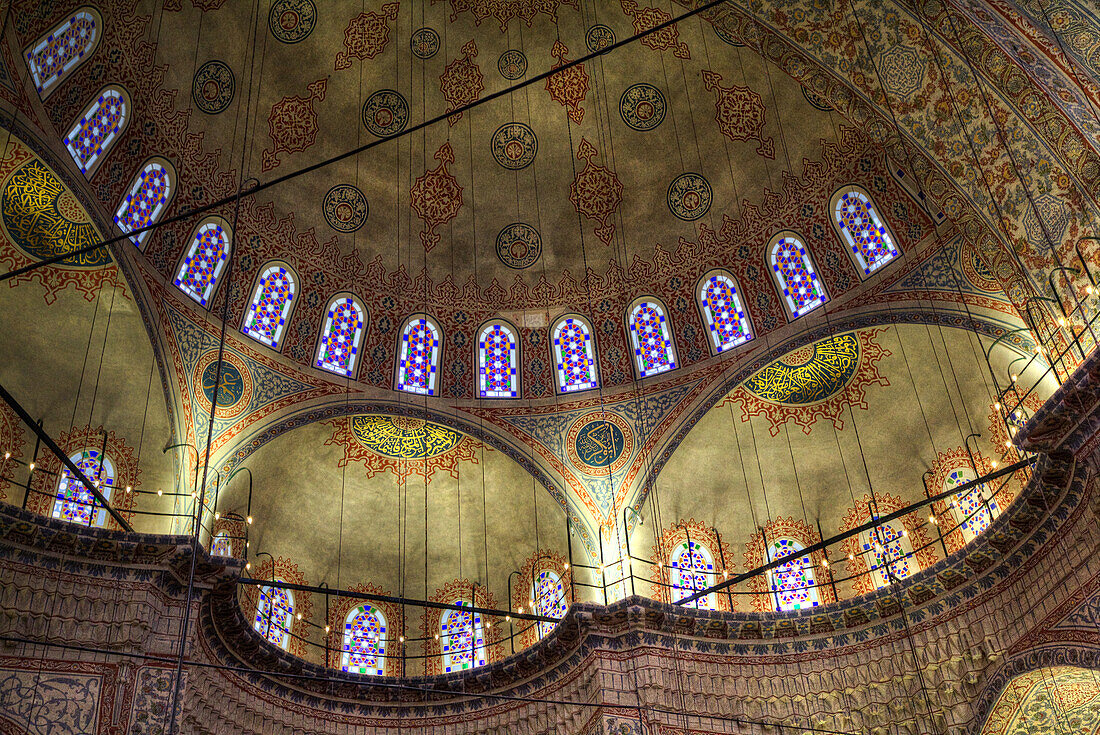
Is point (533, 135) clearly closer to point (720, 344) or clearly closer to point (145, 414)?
point (720, 344)

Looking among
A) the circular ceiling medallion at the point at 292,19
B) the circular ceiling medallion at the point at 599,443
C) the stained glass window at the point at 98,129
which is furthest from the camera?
the circular ceiling medallion at the point at 599,443

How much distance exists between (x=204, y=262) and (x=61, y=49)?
3.73 meters

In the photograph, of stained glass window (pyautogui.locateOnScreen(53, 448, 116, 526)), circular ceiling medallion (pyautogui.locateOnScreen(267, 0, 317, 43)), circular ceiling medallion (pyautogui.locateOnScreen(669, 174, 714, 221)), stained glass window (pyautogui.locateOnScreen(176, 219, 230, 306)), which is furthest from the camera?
circular ceiling medallion (pyautogui.locateOnScreen(669, 174, 714, 221))

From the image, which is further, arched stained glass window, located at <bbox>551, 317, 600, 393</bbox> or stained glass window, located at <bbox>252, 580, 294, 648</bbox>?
arched stained glass window, located at <bbox>551, 317, 600, 393</bbox>

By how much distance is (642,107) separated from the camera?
57.2 ft

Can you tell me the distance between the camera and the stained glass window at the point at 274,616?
15.7 metres

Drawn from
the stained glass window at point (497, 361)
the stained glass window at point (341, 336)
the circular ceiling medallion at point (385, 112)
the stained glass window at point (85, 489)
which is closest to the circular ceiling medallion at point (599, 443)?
the stained glass window at point (497, 361)

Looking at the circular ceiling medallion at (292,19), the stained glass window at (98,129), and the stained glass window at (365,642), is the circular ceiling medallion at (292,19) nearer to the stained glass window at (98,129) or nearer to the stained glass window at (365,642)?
the stained glass window at (98,129)

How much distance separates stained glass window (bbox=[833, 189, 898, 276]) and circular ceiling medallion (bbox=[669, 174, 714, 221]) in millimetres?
2359

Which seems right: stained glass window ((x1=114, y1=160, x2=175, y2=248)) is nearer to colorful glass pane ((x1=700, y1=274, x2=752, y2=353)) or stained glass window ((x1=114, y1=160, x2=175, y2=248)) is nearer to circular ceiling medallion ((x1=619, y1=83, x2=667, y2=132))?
circular ceiling medallion ((x1=619, y1=83, x2=667, y2=132))

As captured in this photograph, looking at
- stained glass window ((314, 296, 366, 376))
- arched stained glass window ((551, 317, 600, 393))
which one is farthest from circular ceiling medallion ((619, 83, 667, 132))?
stained glass window ((314, 296, 366, 376))

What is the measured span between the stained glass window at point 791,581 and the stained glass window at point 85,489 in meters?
10.7

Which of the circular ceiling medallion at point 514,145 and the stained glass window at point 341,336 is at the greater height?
the circular ceiling medallion at point 514,145

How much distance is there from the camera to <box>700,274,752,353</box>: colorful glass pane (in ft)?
56.6
